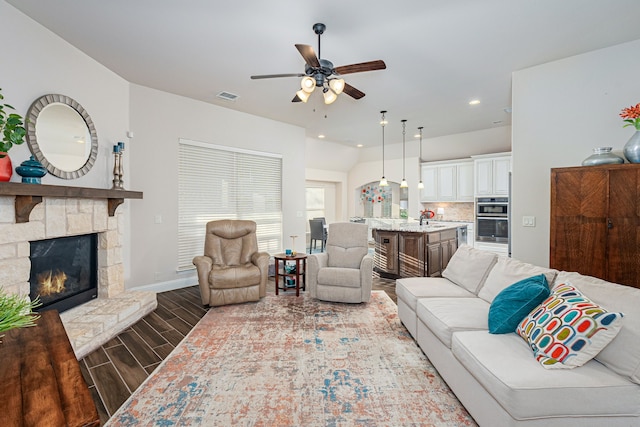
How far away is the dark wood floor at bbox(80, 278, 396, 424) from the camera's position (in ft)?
7.04

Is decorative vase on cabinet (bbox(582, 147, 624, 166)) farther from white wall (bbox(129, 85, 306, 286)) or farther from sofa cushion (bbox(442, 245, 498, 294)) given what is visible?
white wall (bbox(129, 85, 306, 286))

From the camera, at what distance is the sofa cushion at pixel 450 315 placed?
2150mm

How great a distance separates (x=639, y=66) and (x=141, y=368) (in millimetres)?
5538

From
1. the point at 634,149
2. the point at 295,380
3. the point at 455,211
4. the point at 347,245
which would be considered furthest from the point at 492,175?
the point at 295,380

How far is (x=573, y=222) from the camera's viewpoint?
120 inches

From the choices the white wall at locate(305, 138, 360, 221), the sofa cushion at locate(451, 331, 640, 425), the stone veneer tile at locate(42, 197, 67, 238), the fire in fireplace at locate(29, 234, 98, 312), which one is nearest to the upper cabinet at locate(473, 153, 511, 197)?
the white wall at locate(305, 138, 360, 221)

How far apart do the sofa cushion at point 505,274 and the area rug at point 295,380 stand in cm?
80

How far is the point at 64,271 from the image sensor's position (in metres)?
3.13

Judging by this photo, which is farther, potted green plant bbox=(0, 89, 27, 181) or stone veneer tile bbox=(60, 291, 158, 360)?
stone veneer tile bbox=(60, 291, 158, 360)

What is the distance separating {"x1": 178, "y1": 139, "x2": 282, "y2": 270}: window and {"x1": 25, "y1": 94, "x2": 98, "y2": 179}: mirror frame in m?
1.28

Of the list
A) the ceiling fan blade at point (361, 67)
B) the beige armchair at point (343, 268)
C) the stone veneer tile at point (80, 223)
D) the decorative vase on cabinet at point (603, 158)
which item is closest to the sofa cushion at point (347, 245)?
the beige armchair at point (343, 268)

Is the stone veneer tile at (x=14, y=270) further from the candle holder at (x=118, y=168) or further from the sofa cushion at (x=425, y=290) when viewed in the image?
the sofa cushion at (x=425, y=290)

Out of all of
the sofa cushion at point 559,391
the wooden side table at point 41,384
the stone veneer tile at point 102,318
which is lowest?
the stone veneer tile at point 102,318

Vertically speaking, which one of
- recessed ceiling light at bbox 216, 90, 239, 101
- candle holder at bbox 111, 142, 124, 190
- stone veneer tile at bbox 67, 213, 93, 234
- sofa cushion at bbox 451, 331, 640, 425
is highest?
recessed ceiling light at bbox 216, 90, 239, 101
